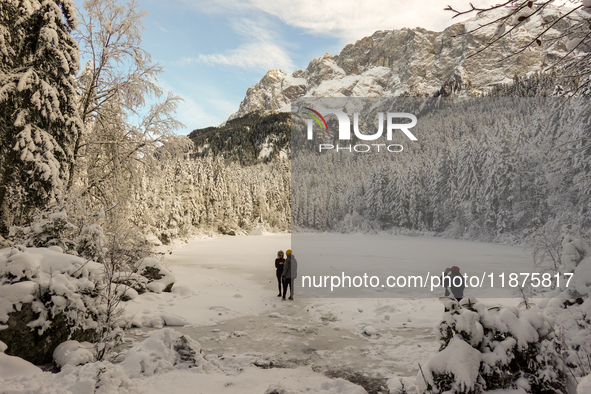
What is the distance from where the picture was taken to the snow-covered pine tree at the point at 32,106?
859 cm

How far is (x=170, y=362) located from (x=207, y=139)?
158m

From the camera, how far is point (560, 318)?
5.32m

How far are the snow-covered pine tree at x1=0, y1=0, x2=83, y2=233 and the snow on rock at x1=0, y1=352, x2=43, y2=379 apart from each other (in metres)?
5.18

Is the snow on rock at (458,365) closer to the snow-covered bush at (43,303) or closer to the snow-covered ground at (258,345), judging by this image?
the snow-covered ground at (258,345)

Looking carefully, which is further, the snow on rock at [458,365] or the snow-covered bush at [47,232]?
the snow-covered bush at [47,232]

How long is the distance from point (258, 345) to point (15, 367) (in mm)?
3853

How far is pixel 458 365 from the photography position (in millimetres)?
3641

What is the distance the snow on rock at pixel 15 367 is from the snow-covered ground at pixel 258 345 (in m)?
0.04

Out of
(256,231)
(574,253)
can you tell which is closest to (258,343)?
(574,253)

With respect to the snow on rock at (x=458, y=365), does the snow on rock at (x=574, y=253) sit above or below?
above

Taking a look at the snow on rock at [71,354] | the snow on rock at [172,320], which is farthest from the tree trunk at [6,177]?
the snow on rock at [71,354]

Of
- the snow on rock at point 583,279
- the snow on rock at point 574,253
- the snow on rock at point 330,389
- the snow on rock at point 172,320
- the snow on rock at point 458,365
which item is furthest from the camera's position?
the snow on rock at point 172,320

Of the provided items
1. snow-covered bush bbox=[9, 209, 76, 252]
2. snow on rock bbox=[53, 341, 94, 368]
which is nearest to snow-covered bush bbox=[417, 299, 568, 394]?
snow on rock bbox=[53, 341, 94, 368]

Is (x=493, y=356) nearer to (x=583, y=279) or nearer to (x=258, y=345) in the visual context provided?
(x=583, y=279)
